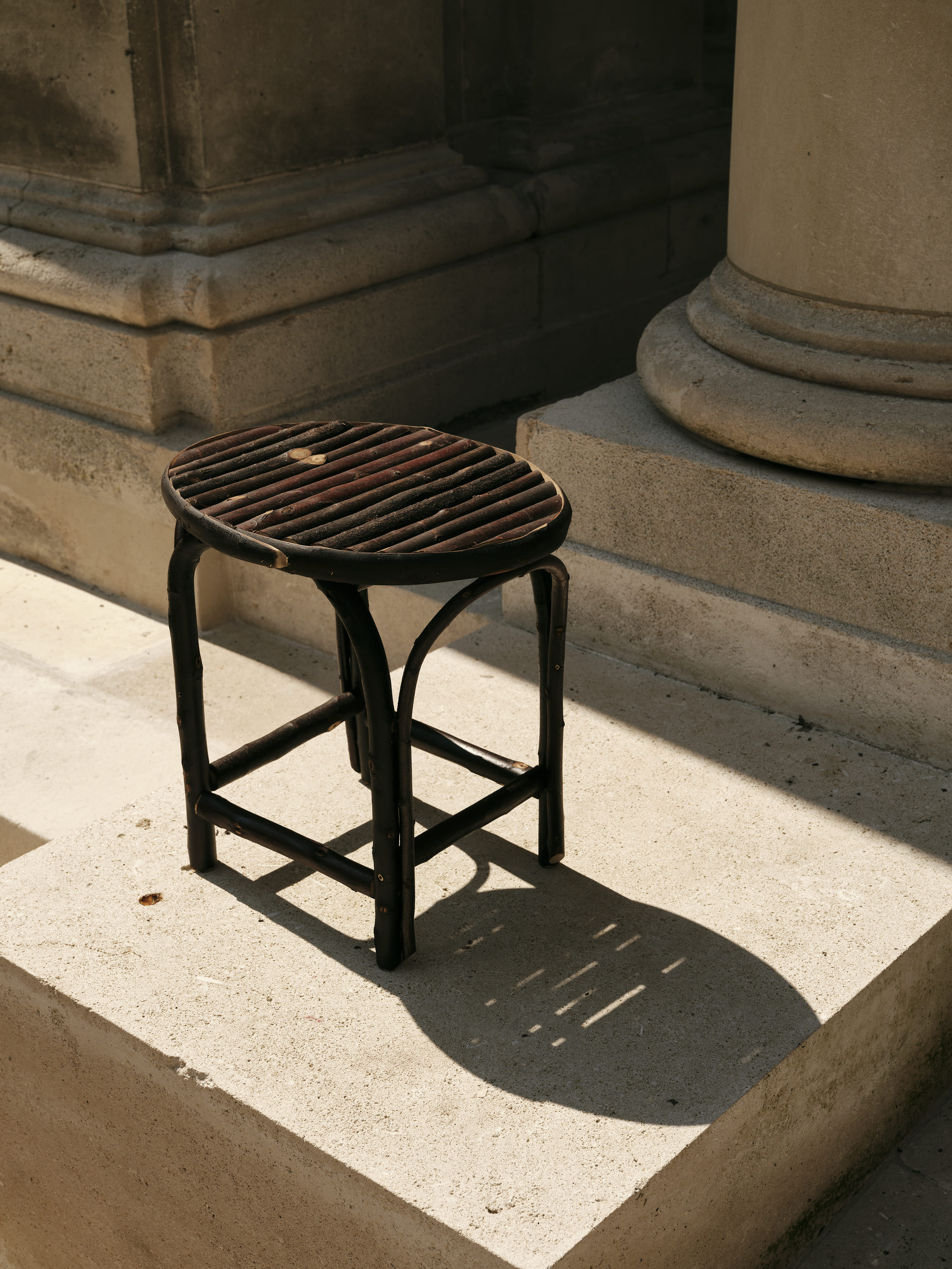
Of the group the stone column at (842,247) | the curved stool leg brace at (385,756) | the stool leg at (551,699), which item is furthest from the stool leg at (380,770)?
the stone column at (842,247)

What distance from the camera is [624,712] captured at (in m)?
3.22

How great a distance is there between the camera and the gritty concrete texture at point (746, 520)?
9.80 ft

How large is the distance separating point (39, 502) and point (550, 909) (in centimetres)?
270

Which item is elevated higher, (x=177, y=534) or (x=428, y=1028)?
(x=177, y=534)

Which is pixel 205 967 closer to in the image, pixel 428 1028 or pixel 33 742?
pixel 428 1028

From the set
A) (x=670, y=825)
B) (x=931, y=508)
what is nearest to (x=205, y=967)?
(x=670, y=825)

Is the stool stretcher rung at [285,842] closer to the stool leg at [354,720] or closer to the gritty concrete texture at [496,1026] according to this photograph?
the gritty concrete texture at [496,1026]

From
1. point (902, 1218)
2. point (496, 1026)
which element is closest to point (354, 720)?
point (496, 1026)

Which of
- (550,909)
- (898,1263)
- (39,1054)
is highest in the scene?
(550,909)

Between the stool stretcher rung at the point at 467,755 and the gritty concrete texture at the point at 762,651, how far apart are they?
75 centimetres

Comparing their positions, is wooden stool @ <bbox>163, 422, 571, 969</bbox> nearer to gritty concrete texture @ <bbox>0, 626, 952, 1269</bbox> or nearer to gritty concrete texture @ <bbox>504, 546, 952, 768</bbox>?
gritty concrete texture @ <bbox>0, 626, 952, 1269</bbox>

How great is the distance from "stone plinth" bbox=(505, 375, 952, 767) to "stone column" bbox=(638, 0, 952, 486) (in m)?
0.10

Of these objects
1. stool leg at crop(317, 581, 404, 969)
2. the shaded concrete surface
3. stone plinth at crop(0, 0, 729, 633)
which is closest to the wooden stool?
stool leg at crop(317, 581, 404, 969)

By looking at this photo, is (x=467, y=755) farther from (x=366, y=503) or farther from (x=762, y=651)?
(x=762, y=651)
